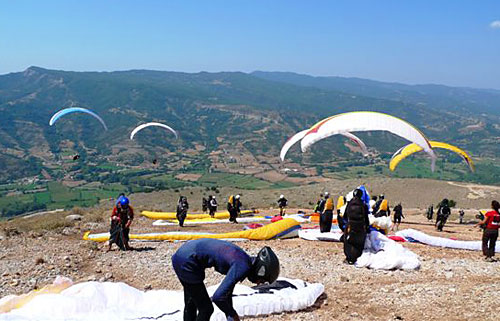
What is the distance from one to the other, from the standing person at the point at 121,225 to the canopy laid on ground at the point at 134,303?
5.68 metres

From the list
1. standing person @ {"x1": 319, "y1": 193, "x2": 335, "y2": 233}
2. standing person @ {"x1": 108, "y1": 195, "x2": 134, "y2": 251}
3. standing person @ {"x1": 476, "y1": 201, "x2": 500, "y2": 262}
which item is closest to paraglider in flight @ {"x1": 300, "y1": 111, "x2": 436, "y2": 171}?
standing person @ {"x1": 319, "y1": 193, "x2": 335, "y2": 233}

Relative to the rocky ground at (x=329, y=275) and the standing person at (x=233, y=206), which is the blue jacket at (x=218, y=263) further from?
the standing person at (x=233, y=206)

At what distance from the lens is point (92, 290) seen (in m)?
6.65

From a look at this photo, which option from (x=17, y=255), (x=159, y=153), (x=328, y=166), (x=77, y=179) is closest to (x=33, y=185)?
(x=77, y=179)

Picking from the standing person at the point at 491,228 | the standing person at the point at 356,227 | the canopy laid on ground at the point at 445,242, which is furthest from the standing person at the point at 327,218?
the standing person at the point at 491,228

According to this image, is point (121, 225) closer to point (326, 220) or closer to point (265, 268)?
point (326, 220)

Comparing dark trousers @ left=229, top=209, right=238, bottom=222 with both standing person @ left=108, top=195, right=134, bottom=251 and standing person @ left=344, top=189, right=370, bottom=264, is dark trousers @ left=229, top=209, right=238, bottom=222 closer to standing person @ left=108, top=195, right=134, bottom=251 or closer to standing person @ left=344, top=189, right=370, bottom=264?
standing person @ left=108, top=195, right=134, bottom=251

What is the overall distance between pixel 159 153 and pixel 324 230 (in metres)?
165

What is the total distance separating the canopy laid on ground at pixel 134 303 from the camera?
6129mm

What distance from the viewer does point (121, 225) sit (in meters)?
12.5

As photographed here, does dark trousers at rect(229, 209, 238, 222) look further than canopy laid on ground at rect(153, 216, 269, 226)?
Yes

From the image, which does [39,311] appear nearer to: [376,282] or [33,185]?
[376,282]

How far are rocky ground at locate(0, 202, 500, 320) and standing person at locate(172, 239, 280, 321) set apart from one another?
226 cm

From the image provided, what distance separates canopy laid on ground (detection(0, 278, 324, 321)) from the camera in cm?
613
